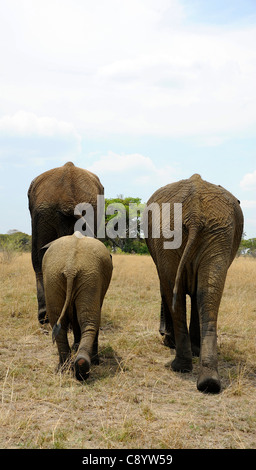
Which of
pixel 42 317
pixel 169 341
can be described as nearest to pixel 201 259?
pixel 169 341

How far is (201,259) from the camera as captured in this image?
4789mm

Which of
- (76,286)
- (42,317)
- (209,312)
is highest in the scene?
(76,286)

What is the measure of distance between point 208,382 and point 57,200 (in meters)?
3.58

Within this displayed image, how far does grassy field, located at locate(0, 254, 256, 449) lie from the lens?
3.29m

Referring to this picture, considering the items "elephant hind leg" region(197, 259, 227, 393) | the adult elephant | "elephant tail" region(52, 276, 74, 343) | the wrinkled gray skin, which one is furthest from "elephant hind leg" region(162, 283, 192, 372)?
the adult elephant

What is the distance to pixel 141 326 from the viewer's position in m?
7.16

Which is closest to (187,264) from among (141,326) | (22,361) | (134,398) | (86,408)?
(134,398)

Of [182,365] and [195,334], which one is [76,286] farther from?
[195,334]

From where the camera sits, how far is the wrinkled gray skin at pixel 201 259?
459 cm

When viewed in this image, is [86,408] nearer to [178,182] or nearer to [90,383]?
[90,383]

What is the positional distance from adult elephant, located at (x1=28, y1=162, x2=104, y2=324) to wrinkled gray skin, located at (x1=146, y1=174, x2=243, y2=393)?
191 centimetres

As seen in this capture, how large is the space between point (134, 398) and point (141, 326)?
3051 mm

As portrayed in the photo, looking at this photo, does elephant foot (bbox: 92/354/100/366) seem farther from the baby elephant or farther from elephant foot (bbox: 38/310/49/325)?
elephant foot (bbox: 38/310/49/325)

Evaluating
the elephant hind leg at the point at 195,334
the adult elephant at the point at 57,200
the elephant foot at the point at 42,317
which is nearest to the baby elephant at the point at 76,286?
the elephant hind leg at the point at 195,334
